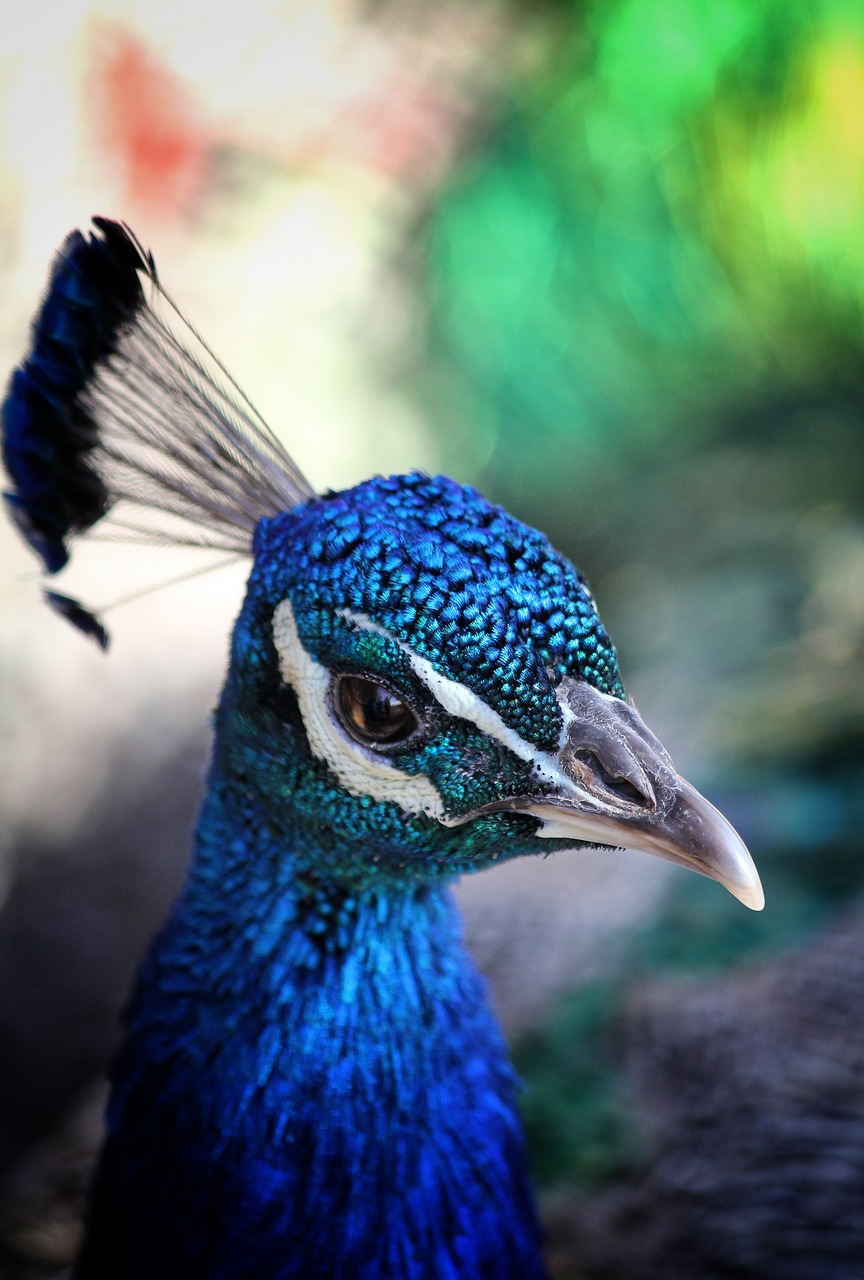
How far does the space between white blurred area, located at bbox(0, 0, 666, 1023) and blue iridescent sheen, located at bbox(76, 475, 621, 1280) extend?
1.48 m

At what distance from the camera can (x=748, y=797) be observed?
5.59 feet

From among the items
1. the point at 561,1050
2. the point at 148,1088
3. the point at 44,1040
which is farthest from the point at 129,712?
the point at 148,1088

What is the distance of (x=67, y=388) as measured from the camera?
2.90ft

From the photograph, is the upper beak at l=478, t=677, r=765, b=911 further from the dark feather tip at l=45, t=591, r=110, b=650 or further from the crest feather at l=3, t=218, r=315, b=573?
the dark feather tip at l=45, t=591, r=110, b=650

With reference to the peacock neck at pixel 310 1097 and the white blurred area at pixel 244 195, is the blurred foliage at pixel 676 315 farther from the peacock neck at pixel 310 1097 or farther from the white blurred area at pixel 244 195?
the peacock neck at pixel 310 1097

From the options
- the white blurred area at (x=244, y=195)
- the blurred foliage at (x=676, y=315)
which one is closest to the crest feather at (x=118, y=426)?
the blurred foliage at (x=676, y=315)

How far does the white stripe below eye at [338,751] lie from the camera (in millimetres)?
763

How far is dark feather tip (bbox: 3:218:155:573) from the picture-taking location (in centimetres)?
83

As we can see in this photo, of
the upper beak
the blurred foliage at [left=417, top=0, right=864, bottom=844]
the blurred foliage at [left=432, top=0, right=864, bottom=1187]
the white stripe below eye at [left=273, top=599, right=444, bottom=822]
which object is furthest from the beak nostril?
the blurred foliage at [left=417, top=0, right=864, bottom=844]

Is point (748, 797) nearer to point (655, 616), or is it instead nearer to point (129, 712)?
point (655, 616)

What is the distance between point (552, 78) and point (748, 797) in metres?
1.76

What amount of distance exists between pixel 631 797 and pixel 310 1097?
1.22 feet

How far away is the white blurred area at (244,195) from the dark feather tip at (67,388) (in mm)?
1455

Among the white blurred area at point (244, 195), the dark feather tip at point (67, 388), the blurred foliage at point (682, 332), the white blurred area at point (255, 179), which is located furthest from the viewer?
the white blurred area at point (255, 179)
